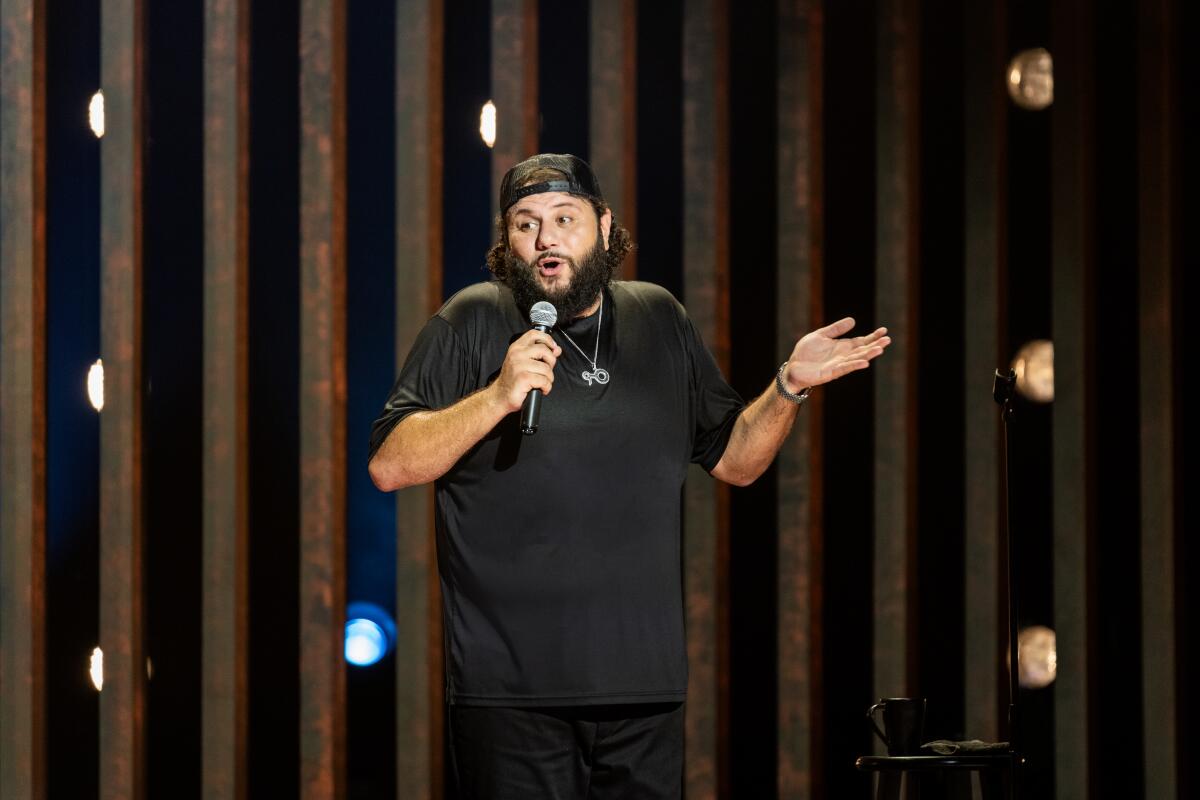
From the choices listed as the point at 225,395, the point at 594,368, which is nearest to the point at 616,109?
the point at 225,395

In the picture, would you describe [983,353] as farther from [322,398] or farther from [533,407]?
[533,407]

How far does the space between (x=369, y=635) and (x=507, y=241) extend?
1.57m

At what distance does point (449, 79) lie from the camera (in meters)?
3.38

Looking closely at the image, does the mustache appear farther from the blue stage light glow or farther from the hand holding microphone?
the blue stage light glow

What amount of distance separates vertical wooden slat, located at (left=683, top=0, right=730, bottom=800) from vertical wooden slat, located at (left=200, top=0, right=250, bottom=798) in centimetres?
112

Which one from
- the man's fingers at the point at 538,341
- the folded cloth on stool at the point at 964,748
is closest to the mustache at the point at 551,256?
the man's fingers at the point at 538,341

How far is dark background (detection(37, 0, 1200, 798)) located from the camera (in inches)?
130

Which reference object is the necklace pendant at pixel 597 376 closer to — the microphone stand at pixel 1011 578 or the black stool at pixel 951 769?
the microphone stand at pixel 1011 578

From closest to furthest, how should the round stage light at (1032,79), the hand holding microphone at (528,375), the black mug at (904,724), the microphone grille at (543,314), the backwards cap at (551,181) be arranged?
the hand holding microphone at (528,375) < the microphone grille at (543,314) < the backwards cap at (551,181) < the black mug at (904,724) < the round stage light at (1032,79)

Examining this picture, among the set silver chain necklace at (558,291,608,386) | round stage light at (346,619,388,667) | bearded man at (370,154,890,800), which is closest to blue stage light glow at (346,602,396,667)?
round stage light at (346,619,388,667)

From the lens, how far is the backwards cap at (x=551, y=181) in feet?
6.63

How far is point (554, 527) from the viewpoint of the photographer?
183 centimetres

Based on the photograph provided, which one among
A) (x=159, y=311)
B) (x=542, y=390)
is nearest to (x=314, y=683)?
(x=159, y=311)

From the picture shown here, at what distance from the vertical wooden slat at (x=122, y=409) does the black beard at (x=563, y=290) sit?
167cm
